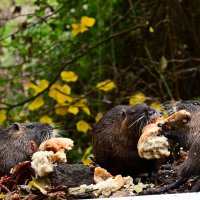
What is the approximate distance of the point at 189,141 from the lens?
4.45 meters

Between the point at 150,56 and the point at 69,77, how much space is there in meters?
1.36

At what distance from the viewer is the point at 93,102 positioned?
28.7ft

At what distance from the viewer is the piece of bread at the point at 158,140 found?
4426 mm

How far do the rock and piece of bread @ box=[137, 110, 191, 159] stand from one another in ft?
1.39

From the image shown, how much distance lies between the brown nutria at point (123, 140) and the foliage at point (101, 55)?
8.31 feet

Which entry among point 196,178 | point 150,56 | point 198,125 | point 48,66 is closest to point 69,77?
point 48,66

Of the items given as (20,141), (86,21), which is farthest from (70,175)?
(86,21)

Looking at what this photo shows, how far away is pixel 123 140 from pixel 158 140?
0.81 meters

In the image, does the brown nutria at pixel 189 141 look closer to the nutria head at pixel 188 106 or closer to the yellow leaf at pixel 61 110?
the nutria head at pixel 188 106

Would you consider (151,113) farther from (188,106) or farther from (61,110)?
(61,110)

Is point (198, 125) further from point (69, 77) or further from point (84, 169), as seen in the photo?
point (69, 77)

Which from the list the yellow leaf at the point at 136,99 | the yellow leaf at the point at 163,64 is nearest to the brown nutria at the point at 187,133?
the yellow leaf at the point at 136,99

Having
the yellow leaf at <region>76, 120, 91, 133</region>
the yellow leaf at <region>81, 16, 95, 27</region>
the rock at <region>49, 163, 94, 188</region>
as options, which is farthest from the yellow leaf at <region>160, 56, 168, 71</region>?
the rock at <region>49, 163, 94, 188</region>

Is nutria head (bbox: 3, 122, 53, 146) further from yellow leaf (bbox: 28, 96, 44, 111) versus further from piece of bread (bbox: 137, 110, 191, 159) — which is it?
yellow leaf (bbox: 28, 96, 44, 111)
